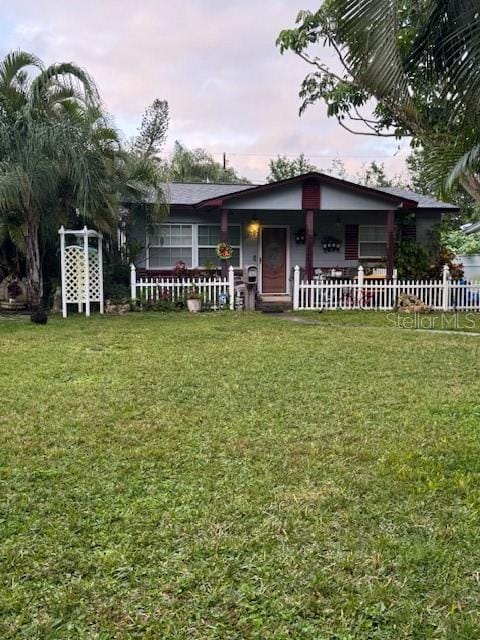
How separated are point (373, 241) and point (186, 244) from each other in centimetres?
569

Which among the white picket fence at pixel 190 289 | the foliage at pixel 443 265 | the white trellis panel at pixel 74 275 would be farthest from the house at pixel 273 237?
the white trellis panel at pixel 74 275

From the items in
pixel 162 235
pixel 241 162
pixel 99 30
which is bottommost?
pixel 162 235

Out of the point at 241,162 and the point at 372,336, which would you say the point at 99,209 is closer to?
the point at 372,336

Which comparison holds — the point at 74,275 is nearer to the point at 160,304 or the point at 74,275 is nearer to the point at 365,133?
the point at 160,304

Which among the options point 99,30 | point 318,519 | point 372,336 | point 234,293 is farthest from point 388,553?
point 99,30

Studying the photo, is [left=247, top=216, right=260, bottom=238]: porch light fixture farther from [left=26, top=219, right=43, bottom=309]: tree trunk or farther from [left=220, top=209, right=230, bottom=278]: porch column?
[left=26, top=219, right=43, bottom=309]: tree trunk

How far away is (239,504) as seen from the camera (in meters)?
3.00

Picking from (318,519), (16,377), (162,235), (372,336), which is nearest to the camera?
(318,519)

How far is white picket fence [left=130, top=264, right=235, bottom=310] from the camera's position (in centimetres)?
1316

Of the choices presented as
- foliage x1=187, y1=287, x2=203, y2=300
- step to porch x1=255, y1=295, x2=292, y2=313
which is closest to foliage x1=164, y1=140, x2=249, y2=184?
step to porch x1=255, y1=295, x2=292, y2=313

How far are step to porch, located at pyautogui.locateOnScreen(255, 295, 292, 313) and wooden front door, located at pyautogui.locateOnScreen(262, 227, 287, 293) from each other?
947mm

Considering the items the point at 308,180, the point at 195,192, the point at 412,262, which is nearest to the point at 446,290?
the point at 412,262

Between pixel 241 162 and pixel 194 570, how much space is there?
44214 mm

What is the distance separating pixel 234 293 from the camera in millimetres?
13664
